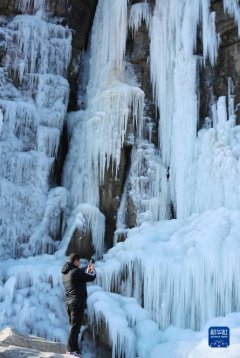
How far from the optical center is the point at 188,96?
535 inches

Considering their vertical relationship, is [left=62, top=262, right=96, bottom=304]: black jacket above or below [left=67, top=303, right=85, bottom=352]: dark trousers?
above

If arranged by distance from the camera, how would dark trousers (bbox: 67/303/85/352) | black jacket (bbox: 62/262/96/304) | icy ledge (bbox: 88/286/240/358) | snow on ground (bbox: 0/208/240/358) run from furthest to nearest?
1. snow on ground (bbox: 0/208/240/358)
2. icy ledge (bbox: 88/286/240/358)
3. black jacket (bbox: 62/262/96/304)
4. dark trousers (bbox: 67/303/85/352)

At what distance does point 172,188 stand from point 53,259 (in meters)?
3.36

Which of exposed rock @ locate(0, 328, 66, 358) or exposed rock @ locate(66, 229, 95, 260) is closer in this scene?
exposed rock @ locate(0, 328, 66, 358)

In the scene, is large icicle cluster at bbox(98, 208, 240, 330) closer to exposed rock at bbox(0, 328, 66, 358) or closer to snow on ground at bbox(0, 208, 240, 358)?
snow on ground at bbox(0, 208, 240, 358)

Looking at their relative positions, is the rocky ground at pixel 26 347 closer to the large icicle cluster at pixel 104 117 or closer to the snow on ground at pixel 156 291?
the snow on ground at pixel 156 291

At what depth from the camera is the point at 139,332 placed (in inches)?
389

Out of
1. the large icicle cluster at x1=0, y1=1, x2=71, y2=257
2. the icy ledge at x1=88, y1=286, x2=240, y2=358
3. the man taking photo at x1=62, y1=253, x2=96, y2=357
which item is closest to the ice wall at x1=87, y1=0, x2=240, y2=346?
the icy ledge at x1=88, y1=286, x2=240, y2=358

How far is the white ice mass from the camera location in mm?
10086

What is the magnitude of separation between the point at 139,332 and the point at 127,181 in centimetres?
476

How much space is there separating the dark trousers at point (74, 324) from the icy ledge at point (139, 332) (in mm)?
2169

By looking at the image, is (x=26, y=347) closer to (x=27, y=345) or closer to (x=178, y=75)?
(x=27, y=345)

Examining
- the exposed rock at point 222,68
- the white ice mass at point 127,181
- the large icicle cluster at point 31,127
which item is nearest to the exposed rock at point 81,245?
the white ice mass at point 127,181

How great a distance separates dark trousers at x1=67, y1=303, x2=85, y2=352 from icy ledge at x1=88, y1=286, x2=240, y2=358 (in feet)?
7.12
